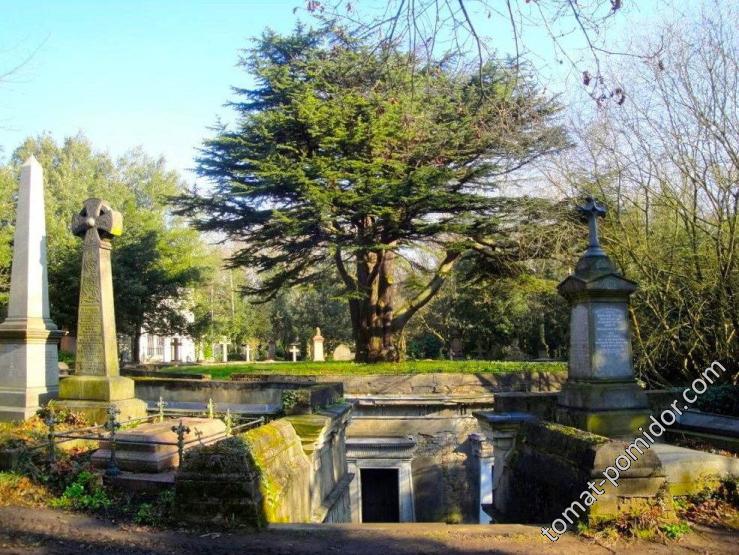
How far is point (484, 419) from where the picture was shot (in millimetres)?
9281

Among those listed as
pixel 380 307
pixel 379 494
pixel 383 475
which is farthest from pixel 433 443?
pixel 380 307

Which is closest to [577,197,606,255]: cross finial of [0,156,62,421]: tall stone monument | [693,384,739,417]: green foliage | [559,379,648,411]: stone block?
[559,379,648,411]: stone block

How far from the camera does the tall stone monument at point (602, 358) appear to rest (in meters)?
8.32

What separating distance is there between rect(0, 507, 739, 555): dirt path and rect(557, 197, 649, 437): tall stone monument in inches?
112

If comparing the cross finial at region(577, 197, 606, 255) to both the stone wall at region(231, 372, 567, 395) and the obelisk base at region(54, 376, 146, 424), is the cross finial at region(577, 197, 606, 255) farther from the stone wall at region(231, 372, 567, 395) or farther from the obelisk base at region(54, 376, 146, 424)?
the stone wall at region(231, 372, 567, 395)

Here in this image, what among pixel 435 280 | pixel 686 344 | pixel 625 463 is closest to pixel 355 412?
pixel 435 280

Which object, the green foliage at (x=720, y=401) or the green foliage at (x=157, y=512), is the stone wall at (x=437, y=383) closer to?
the green foliage at (x=720, y=401)

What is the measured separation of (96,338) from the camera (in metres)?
9.67

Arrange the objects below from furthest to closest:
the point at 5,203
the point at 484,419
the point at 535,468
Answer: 1. the point at 5,203
2. the point at 484,419
3. the point at 535,468

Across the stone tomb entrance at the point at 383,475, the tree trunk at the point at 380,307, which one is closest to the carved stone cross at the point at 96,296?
the stone tomb entrance at the point at 383,475

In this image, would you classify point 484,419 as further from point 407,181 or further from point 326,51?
point 326,51

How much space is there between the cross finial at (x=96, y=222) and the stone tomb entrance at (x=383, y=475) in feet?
27.5

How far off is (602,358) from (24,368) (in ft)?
29.4

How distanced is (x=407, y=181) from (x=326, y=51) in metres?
5.59
